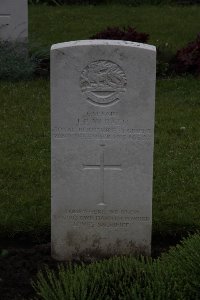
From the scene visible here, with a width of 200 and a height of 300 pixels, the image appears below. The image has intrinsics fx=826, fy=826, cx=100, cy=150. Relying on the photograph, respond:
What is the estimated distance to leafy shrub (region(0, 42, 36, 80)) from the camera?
10.6 metres

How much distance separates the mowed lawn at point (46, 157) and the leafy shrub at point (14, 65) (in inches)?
8.3

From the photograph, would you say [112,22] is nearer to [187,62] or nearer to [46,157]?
[187,62]

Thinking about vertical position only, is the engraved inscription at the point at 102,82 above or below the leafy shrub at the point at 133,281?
above

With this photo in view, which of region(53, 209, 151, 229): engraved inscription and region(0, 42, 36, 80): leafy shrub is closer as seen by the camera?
region(53, 209, 151, 229): engraved inscription

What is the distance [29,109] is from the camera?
9.13 meters

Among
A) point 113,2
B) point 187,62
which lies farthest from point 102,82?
point 113,2

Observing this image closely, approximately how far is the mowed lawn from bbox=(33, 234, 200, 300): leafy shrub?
1550 mm

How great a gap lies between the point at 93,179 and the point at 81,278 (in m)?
1.26

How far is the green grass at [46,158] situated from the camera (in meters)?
6.15

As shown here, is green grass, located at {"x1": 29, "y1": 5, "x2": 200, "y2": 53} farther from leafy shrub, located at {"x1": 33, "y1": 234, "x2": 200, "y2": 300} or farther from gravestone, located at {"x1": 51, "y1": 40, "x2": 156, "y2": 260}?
leafy shrub, located at {"x1": 33, "y1": 234, "x2": 200, "y2": 300}

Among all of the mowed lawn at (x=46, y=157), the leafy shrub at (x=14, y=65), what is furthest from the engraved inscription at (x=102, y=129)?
the leafy shrub at (x=14, y=65)

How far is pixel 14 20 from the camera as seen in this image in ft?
37.8

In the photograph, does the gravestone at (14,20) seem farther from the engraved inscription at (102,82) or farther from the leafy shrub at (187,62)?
the engraved inscription at (102,82)

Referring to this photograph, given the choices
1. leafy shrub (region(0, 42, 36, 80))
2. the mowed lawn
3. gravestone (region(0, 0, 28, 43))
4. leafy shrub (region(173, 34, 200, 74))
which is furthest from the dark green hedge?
leafy shrub (region(173, 34, 200, 74))
